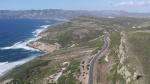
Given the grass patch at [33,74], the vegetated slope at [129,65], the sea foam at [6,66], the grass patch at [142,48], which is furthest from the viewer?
the sea foam at [6,66]

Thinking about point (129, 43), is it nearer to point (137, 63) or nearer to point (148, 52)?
point (148, 52)

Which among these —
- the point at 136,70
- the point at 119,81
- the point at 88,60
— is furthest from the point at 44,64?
the point at 136,70

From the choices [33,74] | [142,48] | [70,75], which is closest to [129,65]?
[142,48]

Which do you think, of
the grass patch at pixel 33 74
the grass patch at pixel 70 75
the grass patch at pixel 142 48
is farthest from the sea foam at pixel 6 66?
the grass patch at pixel 142 48

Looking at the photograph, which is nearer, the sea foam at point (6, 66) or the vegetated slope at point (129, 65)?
the vegetated slope at point (129, 65)

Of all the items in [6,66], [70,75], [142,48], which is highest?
[142,48]

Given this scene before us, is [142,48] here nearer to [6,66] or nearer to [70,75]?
[70,75]

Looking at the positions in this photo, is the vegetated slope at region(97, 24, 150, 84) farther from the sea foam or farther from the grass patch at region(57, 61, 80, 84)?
the sea foam

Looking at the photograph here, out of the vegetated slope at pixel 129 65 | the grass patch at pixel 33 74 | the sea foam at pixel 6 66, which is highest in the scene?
the vegetated slope at pixel 129 65

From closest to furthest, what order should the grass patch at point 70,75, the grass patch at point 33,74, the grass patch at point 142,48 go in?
the grass patch at point 142,48, the grass patch at point 70,75, the grass patch at point 33,74

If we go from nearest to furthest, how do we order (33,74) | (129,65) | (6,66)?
(129,65)
(33,74)
(6,66)

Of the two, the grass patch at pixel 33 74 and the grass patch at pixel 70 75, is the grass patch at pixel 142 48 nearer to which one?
the grass patch at pixel 70 75
